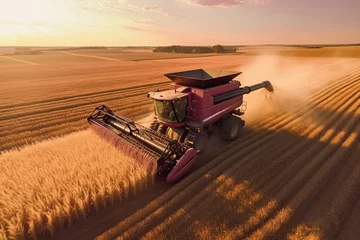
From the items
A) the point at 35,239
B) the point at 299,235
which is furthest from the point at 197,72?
the point at 35,239

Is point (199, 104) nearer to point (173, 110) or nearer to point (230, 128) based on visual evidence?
point (173, 110)

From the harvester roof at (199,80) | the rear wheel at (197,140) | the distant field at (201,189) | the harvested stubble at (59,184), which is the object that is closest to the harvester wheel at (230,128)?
the distant field at (201,189)

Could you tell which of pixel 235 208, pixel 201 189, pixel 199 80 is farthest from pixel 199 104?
pixel 235 208

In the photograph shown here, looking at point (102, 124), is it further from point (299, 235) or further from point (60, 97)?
point (60, 97)

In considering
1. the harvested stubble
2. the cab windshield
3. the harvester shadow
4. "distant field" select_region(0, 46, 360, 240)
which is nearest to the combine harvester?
the cab windshield

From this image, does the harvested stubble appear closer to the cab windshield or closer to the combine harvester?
the combine harvester

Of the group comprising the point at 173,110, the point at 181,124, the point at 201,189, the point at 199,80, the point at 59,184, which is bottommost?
the point at 201,189

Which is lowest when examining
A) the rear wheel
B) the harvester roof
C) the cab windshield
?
the rear wheel
